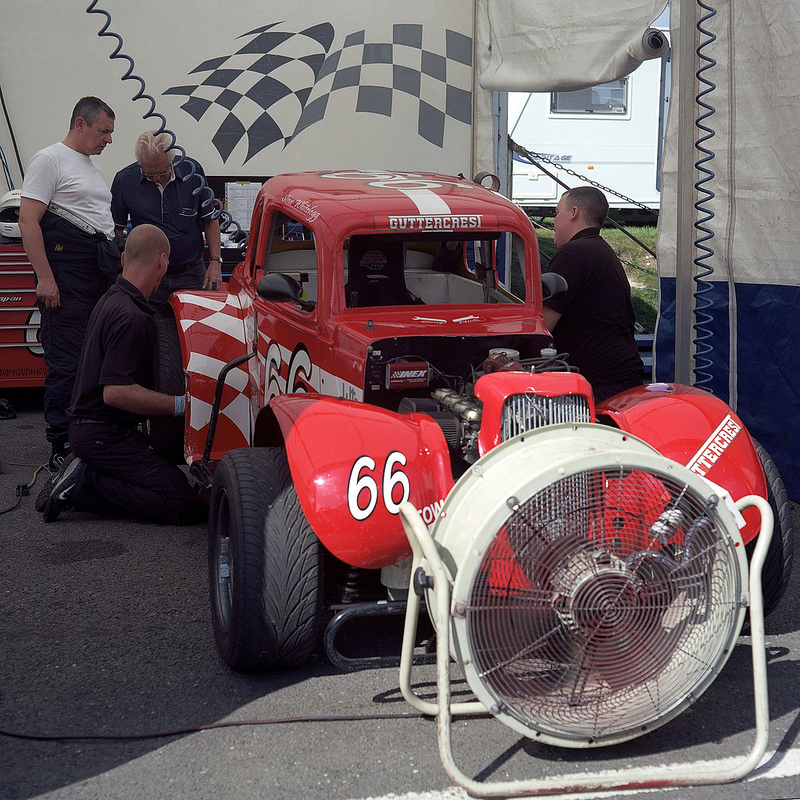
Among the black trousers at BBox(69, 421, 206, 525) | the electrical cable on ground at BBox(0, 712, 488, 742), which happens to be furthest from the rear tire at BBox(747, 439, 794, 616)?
the black trousers at BBox(69, 421, 206, 525)

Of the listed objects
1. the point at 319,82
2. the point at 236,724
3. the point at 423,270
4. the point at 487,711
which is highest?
→ the point at 319,82

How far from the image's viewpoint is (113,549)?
4219 mm

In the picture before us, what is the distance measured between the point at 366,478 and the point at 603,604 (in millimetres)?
780

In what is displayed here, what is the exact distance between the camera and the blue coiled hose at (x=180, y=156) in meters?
6.32

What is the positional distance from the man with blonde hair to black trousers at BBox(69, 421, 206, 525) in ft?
5.99

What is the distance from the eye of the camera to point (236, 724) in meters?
2.70

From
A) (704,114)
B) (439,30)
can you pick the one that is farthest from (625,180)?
(704,114)

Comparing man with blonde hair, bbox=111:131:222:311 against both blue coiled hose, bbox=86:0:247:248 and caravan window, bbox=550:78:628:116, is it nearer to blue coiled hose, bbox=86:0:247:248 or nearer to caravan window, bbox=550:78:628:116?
blue coiled hose, bbox=86:0:247:248

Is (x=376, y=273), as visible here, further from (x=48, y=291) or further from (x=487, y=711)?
(x=487, y=711)

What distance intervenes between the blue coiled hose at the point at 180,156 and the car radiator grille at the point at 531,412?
4.02 meters

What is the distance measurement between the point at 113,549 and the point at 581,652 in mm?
2579

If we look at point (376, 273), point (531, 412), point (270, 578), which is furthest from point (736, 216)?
point (270, 578)

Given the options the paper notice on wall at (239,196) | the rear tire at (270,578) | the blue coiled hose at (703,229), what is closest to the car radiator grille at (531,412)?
the rear tire at (270,578)

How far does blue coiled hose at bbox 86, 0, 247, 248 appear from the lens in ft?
20.7
